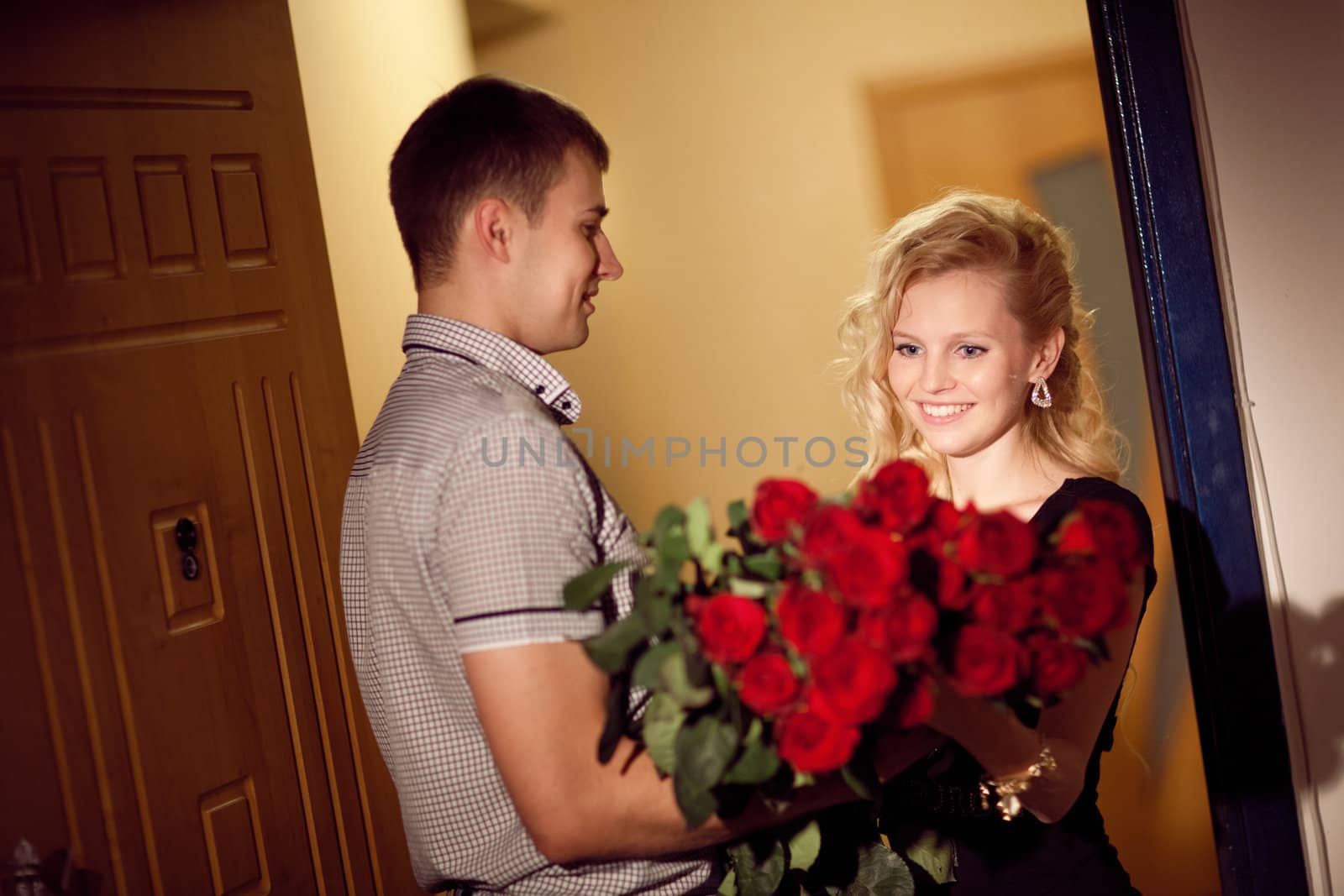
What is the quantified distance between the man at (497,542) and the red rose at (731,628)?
0.56 ft

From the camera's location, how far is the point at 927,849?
158cm

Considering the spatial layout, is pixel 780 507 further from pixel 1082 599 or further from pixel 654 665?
pixel 1082 599

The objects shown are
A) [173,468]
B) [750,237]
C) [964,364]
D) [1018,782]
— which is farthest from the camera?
[750,237]

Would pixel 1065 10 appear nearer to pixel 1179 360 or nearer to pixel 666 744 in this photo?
pixel 1179 360

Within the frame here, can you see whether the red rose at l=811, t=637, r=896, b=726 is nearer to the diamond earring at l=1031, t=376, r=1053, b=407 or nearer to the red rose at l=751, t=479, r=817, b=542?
the red rose at l=751, t=479, r=817, b=542

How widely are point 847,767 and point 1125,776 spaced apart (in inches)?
76.2

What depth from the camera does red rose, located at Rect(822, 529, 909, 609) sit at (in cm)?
96

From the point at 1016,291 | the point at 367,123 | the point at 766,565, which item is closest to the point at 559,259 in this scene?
the point at 766,565

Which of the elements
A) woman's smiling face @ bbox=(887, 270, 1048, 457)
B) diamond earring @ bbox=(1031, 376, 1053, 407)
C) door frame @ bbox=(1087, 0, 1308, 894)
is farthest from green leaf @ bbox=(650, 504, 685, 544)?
door frame @ bbox=(1087, 0, 1308, 894)

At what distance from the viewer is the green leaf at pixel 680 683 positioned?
3.45 ft

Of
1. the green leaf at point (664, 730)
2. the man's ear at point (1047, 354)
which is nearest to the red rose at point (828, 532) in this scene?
the green leaf at point (664, 730)

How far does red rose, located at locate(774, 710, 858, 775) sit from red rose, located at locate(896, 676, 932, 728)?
9 centimetres

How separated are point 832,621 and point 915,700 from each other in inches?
6.1

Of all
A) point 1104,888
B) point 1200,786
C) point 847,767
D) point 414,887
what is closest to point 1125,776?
point 1200,786
